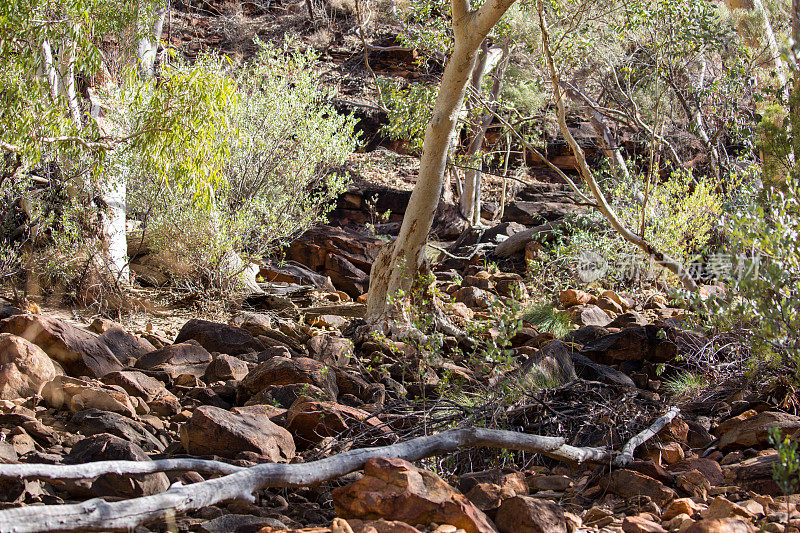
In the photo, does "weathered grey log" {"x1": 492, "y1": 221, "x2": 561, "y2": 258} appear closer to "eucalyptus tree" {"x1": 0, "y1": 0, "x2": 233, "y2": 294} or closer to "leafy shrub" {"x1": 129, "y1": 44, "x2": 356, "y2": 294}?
"leafy shrub" {"x1": 129, "y1": 44, "x2": 356, "y2": 294}

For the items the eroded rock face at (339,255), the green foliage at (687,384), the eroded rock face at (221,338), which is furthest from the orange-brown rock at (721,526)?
the eroded rock face at (339,255)

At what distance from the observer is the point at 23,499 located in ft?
8.85

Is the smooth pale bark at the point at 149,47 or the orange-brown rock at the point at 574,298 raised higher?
the smooth pale bark at the point at 149,47

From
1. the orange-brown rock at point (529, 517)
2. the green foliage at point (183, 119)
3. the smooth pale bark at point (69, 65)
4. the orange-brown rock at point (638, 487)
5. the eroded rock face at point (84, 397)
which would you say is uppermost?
the smooth pale bark at point (69, 65)

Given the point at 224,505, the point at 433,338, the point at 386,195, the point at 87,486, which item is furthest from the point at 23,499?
the point at 386,195

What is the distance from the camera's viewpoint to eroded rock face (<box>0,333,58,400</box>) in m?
4.09

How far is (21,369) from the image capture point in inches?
166

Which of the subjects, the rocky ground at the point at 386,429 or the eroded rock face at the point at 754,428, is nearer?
the rocky ground at the point at 386,429

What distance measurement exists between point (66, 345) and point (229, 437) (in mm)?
2123

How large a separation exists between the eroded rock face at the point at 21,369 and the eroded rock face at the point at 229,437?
136cm

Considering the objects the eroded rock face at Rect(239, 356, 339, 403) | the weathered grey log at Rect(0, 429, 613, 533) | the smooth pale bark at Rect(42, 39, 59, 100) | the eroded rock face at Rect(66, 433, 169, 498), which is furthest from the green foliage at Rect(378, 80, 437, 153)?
the eroded rock face at Rect(66, 433, 169, 498)

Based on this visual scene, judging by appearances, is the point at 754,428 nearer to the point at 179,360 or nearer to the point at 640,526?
the point at 640,526

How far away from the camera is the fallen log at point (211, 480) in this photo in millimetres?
1850

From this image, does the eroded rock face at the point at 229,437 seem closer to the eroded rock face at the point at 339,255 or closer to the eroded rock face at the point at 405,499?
the eroded rock face at the point at 405,499
